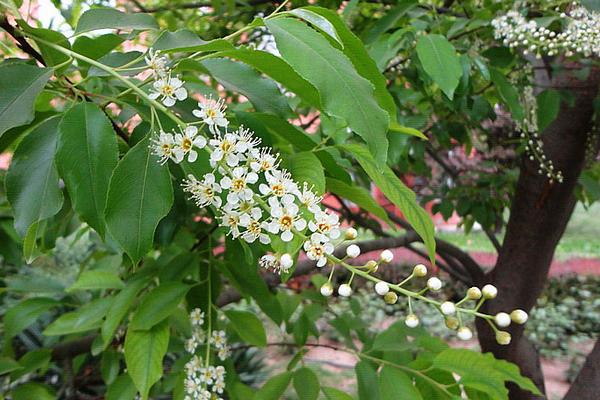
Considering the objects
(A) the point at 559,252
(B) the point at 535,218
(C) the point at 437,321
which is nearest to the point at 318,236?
(B) the point at 535,218

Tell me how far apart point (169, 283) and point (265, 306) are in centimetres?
20

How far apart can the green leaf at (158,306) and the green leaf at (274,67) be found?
1.55 feet

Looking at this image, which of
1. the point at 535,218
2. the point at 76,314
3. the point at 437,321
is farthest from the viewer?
the point at 437,321

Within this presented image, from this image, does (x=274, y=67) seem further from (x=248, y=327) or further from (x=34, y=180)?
(x=248, y=327)

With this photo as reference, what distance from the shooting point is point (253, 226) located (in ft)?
1.75

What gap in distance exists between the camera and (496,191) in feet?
6.83

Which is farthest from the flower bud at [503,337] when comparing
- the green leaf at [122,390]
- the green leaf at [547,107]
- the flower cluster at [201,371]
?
the green leaf at [547,107]

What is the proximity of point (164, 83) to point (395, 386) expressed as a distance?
569 mm

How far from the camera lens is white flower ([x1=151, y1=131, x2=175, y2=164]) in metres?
0.53

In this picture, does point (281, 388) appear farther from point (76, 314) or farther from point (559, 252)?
point (559, 252)

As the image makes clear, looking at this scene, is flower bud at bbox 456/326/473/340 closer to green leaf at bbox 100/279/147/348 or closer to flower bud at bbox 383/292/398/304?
flower bud at bbox 383/292/398/304

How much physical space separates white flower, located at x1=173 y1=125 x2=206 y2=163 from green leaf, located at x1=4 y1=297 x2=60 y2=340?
98cm

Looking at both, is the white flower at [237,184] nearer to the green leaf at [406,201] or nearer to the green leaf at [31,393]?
the green leaf at [406,201]

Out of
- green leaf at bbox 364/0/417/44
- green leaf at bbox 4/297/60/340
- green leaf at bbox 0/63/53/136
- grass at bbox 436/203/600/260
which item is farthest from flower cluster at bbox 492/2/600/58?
grass at bbox 436/203/600/260
